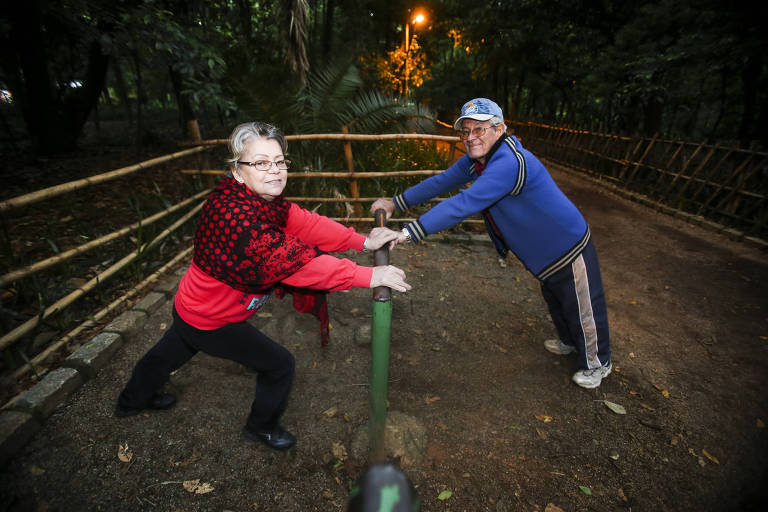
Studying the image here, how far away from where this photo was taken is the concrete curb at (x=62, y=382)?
6.37 feet

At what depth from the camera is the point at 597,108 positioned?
1360 centimetres

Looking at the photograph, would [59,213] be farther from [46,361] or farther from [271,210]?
[271,210]

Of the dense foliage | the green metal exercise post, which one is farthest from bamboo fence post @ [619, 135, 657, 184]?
the green metal exercise post

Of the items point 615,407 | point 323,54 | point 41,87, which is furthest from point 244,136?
point 323,54

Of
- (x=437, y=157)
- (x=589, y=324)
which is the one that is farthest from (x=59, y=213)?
(x=589, y=324)

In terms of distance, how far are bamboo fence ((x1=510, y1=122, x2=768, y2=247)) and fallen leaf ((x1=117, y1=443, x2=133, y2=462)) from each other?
756 cm

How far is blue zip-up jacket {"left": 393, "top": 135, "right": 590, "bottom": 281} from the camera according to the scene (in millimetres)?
1978

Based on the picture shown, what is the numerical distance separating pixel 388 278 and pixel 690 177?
7.63 m

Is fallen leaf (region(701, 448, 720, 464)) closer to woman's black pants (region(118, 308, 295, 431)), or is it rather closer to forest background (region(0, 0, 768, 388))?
woman's black pants (region(118, 308, 295, 431))

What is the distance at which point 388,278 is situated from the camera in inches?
55.6

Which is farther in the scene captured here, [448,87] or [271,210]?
[448,87]

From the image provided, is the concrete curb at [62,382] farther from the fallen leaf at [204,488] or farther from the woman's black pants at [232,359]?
the fallen leaf at [204,488]

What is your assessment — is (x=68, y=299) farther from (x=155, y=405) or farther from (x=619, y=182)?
(x=619, y=182)

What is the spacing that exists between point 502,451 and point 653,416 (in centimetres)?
114
